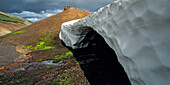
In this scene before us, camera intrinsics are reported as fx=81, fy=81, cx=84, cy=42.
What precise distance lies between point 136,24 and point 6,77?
7446 millimetres

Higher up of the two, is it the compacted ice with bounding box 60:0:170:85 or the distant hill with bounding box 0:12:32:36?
the distant hill with bounding box 0:12:32:36

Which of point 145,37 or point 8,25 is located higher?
point 8,25

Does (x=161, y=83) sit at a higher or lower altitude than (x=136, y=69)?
lower

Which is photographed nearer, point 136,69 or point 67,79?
point 136,69

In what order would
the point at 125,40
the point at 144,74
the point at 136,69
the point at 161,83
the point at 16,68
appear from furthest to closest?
1. the point at 16,68
2. the point at 125,40
3. the point at 136,69
4. the point at 144,74
5. the point at 161,83

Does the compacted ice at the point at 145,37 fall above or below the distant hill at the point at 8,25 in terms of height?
below

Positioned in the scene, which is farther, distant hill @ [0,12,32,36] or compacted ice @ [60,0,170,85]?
distant hill @ [0,12,32,36]

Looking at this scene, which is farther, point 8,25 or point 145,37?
point 8,25

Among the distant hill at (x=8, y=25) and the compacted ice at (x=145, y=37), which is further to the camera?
the distant hill at (x=8, y=25)

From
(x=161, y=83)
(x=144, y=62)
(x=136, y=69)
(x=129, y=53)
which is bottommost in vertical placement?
(x=161, y=83)

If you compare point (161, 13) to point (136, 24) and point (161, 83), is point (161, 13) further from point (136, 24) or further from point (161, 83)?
point (161, 83)

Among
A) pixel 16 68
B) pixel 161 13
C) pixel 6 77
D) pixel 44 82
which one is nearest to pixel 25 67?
pixel 16 68

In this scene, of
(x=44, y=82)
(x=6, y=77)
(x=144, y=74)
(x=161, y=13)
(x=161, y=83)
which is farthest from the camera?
(x=6, y=77)

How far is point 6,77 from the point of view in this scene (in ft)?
16.7
